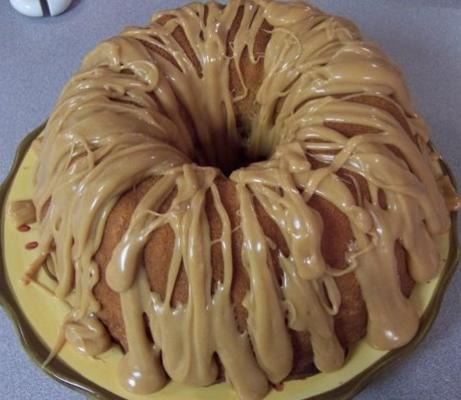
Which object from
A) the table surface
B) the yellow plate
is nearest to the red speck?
the yellow plate

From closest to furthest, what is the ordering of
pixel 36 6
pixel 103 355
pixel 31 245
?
1. pixel 103 355
2. pixel 31 245
3. pixel 36 6

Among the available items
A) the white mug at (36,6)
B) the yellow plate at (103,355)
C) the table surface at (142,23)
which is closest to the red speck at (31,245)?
the yellow plate at (103,355)

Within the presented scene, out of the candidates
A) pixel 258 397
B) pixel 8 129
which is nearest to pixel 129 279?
pixel 258 397

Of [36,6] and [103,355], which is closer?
[103,355]

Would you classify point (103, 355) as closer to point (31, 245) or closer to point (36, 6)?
point (31, 245)

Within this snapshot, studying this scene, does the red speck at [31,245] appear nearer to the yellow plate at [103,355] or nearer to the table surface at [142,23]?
the yellow plate at [103,355]

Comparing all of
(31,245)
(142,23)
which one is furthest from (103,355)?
(142,23)

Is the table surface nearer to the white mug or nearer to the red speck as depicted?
the white mug
